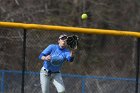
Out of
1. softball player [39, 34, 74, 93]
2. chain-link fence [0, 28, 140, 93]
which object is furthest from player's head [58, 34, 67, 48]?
chain-link fence [0, 28, 140, 93]

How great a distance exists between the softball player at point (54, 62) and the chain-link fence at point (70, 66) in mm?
149

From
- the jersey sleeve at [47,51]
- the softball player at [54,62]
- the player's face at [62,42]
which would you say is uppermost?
the player's face at [62,42]

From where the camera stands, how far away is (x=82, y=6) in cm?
2372

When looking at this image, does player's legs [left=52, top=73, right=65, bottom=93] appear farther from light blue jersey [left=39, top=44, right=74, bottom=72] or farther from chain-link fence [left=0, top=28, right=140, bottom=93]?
chain-link fence [left=0, top=28, right=140, bottom=93]

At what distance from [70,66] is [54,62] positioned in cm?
225

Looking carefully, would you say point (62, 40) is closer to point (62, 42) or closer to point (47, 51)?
point (62, 42)

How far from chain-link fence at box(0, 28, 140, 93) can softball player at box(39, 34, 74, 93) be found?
0.15 m

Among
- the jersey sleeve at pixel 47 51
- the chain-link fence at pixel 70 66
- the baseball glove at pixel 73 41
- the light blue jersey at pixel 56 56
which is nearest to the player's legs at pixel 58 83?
the light blue jersey at pixel 56 56

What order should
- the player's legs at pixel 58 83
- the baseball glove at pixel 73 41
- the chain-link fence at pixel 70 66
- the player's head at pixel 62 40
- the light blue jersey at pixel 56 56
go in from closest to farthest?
the baseball glove at pixel 73 41, the player's head at pixel 62 40, the chain-link fence at pixel 70 66, the light blue jersey at pixel 56 56, the player's legs at pixel 58 83

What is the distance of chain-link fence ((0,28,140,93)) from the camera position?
9.35 meters

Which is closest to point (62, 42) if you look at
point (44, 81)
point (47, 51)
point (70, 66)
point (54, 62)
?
point (47, 51)

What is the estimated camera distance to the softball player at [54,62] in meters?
9.41

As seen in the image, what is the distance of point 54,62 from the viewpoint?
31.4 feet

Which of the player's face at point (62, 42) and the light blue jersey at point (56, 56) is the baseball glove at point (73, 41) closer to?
the player's face at point (62, 42)
